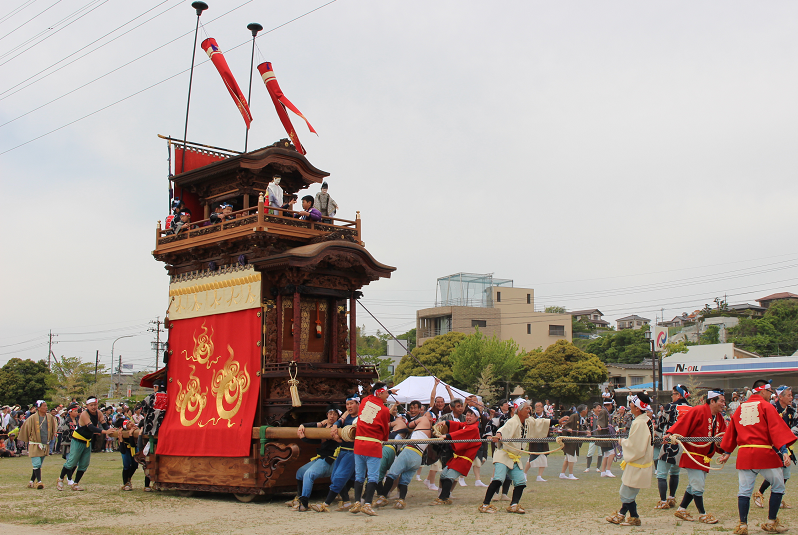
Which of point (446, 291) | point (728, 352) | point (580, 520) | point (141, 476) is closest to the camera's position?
point (580, 520)

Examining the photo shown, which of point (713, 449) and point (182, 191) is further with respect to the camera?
point (182, 191)

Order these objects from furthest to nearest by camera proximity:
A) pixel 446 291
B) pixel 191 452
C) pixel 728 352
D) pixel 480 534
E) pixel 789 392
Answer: pixel 446 291, pixel 728 352, pixel 191 452, pixel 789 392, pixel 480 534

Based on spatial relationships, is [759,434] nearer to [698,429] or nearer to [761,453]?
[761,453]

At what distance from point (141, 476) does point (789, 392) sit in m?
14.4

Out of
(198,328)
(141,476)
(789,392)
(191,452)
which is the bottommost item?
(141,476)

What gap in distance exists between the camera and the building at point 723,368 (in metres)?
43.1

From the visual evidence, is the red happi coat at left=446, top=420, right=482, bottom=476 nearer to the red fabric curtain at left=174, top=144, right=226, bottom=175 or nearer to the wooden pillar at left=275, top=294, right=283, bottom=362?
the wooden pillar at left=275, top=294, right=283, bottom=362

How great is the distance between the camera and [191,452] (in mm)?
13977

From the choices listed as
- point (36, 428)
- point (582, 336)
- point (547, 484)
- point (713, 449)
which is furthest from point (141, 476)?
point (582, 336)

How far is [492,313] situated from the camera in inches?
2408

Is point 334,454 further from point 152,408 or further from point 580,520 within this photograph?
point 152,408

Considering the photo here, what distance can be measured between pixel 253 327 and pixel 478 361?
3515 cm

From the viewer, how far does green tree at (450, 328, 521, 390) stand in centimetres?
4716

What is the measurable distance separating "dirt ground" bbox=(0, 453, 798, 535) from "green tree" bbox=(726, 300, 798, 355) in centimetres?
5128
